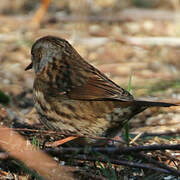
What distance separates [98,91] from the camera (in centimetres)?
360

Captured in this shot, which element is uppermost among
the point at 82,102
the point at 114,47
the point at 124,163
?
the point at 82,102

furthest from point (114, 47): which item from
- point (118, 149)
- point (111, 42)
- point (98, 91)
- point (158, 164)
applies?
point (158, 164)

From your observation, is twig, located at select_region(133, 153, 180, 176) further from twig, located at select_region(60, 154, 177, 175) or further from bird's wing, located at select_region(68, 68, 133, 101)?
bird's wing, located at select_region(68, 68, 133, 101)

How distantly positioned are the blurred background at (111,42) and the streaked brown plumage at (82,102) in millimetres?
1000

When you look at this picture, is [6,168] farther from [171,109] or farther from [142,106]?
[171,109]

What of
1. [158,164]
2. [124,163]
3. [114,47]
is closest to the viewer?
[158,164]

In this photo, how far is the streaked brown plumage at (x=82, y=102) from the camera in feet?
11.4

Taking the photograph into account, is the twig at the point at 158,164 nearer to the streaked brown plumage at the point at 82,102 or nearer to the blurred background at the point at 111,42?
the streaked brown plumage at the point at 82,102

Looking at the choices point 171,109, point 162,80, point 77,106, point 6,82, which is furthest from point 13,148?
point 162,80

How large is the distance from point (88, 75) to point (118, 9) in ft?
15.7

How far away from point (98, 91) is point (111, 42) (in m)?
3.75

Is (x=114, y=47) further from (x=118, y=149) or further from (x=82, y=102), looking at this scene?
(x=118, y=149)

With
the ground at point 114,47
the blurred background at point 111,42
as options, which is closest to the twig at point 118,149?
the ground at point 114,47

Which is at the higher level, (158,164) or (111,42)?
(158,164)
